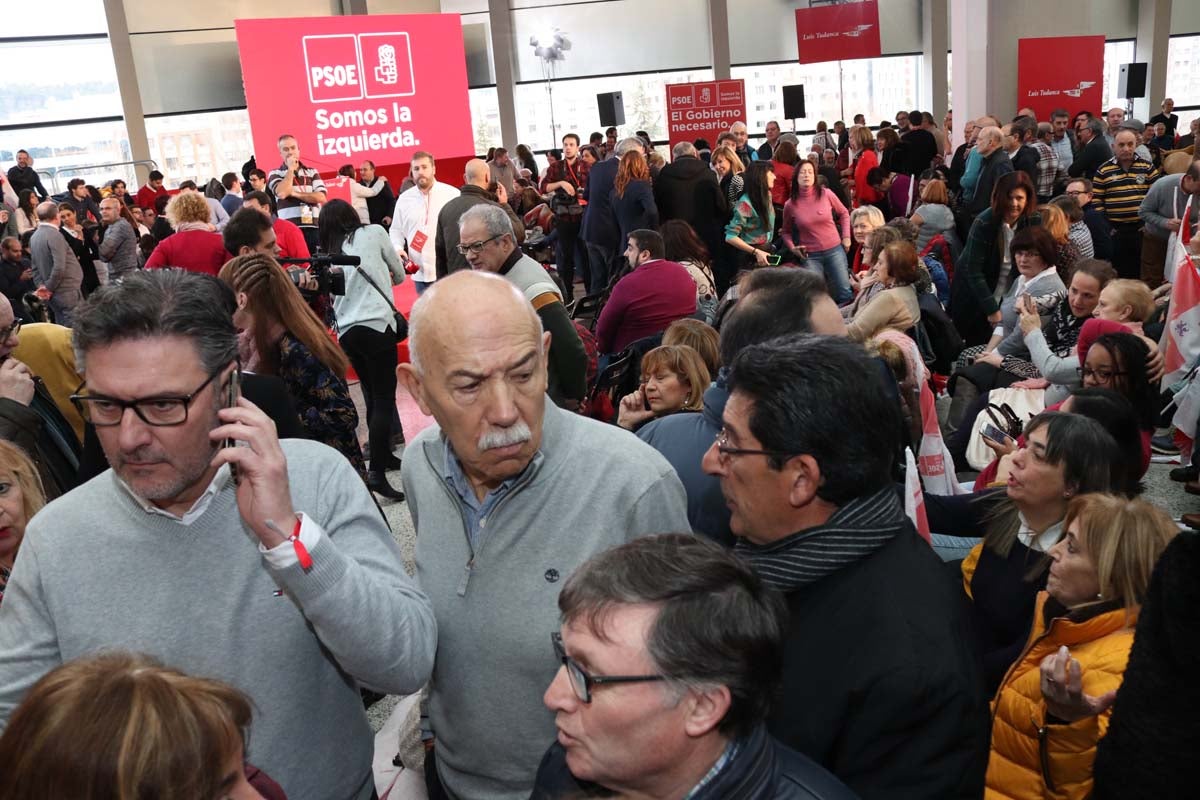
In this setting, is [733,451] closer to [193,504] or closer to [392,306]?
[193,504]

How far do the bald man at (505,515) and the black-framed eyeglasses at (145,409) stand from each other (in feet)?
1.33

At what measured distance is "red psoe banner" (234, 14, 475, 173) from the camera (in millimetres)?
10945

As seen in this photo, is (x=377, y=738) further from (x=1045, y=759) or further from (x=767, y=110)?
(x=767, y=110)

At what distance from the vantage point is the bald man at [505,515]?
1.64 m

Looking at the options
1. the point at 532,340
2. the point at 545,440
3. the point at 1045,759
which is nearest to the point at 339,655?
the point at 545,440

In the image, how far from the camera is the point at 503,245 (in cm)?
420

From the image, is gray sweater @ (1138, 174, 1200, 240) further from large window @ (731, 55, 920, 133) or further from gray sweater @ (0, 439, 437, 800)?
large window @ (731, 55, 920, 133)

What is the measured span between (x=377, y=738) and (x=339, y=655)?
5.54ft

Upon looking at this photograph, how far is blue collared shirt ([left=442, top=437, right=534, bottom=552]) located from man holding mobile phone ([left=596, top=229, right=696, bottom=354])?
10.8 feet

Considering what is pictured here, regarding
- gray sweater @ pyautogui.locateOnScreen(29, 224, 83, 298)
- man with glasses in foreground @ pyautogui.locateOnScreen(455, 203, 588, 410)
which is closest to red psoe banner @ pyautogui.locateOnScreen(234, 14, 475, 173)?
gray sweater @ pyautogui.locateOnScreen(29, 224, 83, 298)

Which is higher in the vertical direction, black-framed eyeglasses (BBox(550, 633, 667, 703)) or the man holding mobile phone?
black-framed eyeglasses (BBox(550, 633, 667, 703))

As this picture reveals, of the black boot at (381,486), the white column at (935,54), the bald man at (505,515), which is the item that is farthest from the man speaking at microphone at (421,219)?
the white column at (935,54)

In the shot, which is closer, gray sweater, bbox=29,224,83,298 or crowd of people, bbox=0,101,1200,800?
crowd of people, bbox=0,101,1200,800

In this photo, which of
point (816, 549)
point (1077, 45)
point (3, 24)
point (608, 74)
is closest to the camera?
point (816, 549)
